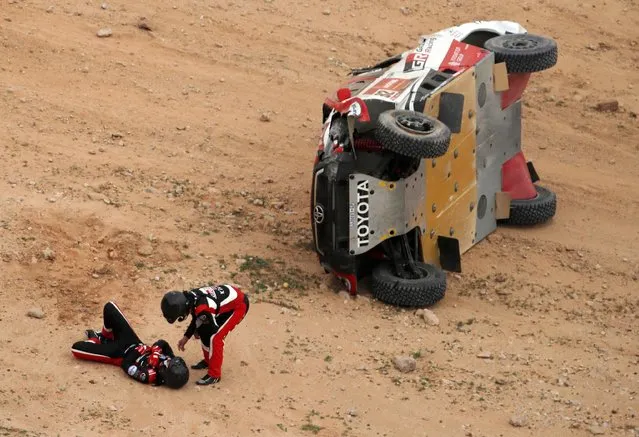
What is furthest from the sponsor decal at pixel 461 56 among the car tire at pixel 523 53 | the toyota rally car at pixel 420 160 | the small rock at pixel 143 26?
the small rock at pixel 143 26

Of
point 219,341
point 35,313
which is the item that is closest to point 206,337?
point 219,341

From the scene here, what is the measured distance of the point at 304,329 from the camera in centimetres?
1368

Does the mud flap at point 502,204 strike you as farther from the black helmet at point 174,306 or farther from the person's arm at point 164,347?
the black helmet at point 174,306

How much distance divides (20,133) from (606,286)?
20.8 feet

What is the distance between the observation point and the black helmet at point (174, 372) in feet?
40.2

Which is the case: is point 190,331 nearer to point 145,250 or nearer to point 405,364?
point 405,364

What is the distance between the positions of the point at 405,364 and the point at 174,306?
2286 mm

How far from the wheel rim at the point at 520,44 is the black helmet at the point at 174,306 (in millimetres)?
5477

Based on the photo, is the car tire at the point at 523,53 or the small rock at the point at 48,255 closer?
the small rock at the point at 48,255

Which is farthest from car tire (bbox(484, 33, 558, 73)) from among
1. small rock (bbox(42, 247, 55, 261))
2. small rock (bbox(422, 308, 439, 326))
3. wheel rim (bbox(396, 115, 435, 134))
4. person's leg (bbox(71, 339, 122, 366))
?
person's leg (bbox(71, 339, 122, 366))

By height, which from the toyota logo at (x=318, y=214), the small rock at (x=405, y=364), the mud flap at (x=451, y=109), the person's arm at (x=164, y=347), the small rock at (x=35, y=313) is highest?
the mud flap at (x=451, y=109)

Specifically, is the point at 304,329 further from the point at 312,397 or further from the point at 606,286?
the point at 606,286

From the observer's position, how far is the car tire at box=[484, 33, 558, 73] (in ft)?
52.0

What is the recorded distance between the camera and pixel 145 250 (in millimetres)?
14430
